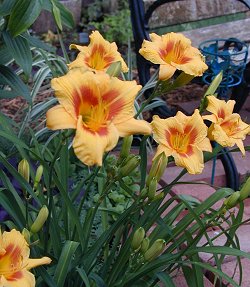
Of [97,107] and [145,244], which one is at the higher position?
[97,107]

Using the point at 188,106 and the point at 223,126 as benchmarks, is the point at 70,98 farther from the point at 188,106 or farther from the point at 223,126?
the point at 188,106

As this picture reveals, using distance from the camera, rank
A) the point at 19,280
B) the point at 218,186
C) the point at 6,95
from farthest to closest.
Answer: the point at 218,186 → the point at 6,95 → the point at 19,280

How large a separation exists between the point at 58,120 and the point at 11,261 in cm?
32

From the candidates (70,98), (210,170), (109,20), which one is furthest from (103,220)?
(109,20)

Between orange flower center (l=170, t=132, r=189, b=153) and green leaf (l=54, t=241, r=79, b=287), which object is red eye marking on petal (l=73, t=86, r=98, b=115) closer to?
orange flower center (l=170, t=132, r=189, b=153)

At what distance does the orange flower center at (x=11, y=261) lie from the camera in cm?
119

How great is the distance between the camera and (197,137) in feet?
4.47

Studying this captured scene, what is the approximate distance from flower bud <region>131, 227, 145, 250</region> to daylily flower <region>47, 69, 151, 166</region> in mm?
285

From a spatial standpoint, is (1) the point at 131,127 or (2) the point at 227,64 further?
(2) the point at 227,64

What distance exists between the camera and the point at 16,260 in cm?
120

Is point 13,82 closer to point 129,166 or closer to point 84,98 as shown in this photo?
point 129,166

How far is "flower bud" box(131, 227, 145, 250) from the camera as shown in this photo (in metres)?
1.33

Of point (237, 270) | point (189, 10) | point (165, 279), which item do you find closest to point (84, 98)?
point (165, 279)

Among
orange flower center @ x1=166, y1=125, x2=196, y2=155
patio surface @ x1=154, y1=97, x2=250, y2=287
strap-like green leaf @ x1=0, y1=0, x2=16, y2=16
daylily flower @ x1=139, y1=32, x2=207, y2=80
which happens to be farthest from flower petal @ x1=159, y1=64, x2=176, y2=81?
patio surface @ x1=154, y1=97, x2=250, y2=287
